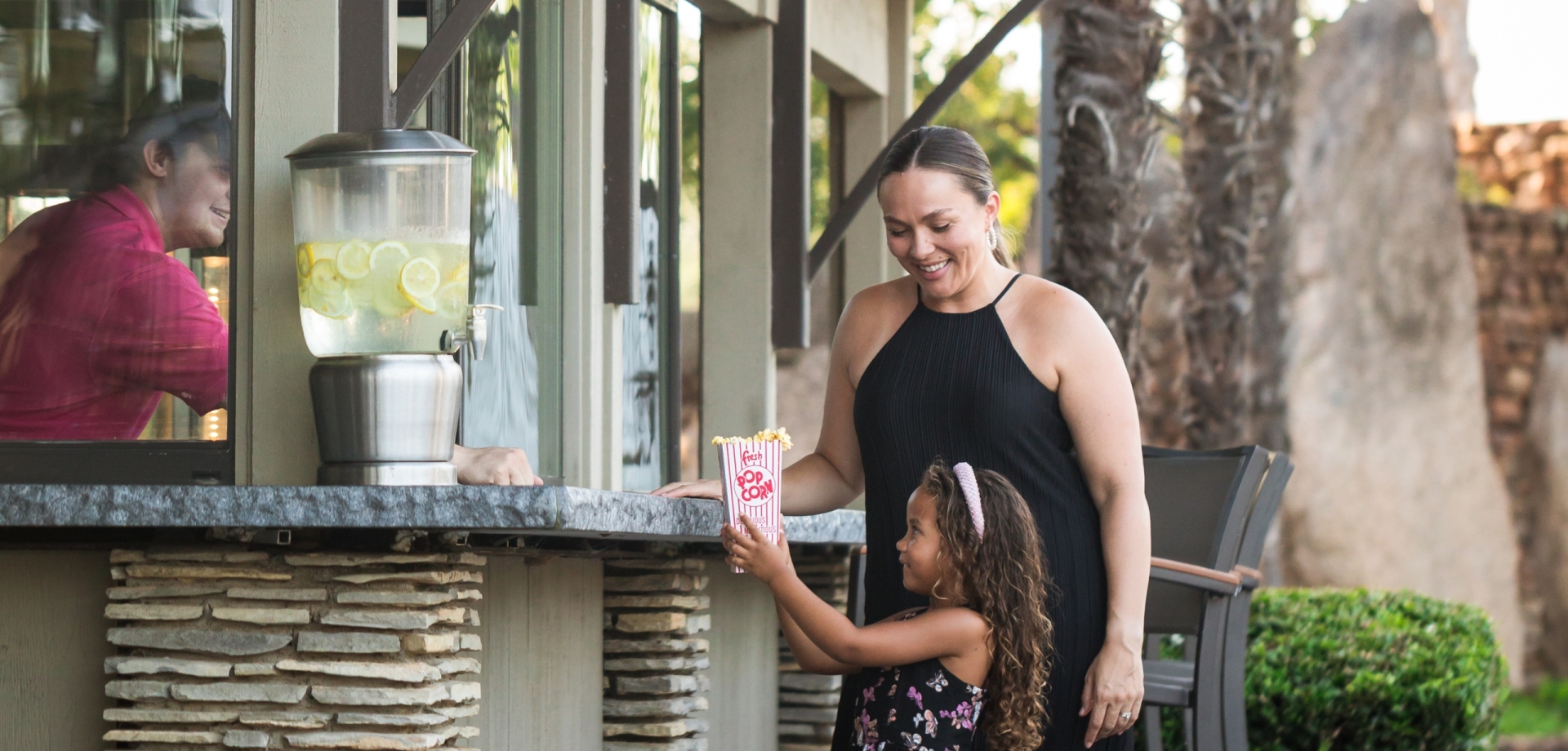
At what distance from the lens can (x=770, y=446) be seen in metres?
3.23

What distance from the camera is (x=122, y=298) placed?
3.61m

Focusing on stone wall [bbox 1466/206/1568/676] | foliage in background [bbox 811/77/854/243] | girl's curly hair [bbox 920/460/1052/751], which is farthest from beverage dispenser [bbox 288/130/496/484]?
foliage in background [bbox 811/77/854/243]

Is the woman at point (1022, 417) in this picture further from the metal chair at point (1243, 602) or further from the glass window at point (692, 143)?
the glass window at point (692, 143)

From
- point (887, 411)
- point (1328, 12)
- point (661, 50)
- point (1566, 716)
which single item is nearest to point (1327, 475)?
point (1566, 716)

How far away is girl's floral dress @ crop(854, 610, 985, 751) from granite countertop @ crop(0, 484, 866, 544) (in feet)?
1.94

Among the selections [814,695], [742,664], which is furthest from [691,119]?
[814,695]

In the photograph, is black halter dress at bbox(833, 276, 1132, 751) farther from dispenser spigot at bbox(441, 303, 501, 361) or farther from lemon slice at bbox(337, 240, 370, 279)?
lemon slice at bbox(337, 240, 370, 279)

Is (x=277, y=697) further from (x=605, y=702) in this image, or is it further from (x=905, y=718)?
(x=605, y=702)

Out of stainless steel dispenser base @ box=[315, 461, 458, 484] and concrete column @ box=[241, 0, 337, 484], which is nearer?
stainless steel dispenser base @ box=[315, 461, 458, 484]

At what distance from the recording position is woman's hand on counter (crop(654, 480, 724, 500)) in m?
3.78

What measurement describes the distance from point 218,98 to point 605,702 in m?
1.99

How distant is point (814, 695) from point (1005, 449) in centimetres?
327

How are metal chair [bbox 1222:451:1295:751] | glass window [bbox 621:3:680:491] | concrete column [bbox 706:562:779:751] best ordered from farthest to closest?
concrete column [bbox 706:562:779:751] → glass window [bbox 621:3:680:491] → metal chair [bbox 1222:451:1295:751]

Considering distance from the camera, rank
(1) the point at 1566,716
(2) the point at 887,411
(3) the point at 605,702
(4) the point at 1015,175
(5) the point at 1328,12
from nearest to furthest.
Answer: (2) the point at 887,411
(3) the point at 605,702
(1) the point at 1566,716
(5) the point at 1328,12
(4) the point at 1015,175
